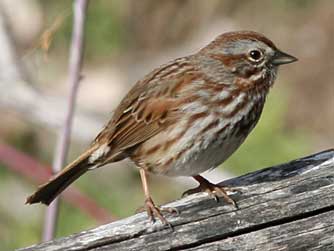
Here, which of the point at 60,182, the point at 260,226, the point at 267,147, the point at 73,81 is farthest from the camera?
the point at 267,147

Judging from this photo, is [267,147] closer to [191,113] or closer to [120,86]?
[191,113]

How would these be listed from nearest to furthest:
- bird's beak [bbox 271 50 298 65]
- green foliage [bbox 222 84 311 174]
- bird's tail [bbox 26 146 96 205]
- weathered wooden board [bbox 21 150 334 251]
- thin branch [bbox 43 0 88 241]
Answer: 1. weathered wooden board [bbox 21 150 334 251]
2. thin branch [bbox 43 0 88 241]
3. bird's tail [bbox 26 146 96 205]
4. bird's beak [bbox 271 50 298 65]
5. green foliage [bbox 222 84 311 174]

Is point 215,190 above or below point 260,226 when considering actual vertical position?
above

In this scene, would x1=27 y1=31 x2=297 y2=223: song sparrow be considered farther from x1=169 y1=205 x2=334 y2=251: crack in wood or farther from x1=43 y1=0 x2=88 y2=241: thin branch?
x1=169 y1=205 x2=334 y2=251: crack in wood

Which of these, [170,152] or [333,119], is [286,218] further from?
[333,119]

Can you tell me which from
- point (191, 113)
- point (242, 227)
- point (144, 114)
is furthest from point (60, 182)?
point (242, 227)

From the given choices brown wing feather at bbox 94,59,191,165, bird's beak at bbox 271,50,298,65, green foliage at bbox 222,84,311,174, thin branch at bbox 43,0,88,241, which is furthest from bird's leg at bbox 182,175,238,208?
green foliage at bbox 222,84,311,174

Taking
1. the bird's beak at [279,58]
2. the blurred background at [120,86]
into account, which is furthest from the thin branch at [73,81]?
the bird's beak at [279,58]

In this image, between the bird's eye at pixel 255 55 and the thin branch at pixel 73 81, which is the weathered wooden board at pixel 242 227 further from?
the bird's eye at pixel 255 55

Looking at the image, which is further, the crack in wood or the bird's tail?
the bird's tail
